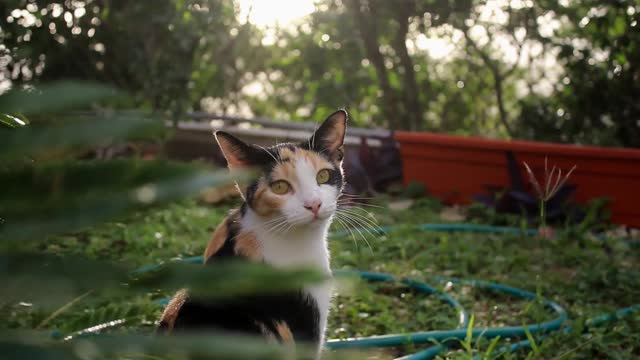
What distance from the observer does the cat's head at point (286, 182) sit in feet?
5.69

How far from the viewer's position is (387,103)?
570 cm

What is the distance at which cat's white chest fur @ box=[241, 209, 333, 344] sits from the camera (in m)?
1.68

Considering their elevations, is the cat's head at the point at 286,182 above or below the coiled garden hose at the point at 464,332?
above

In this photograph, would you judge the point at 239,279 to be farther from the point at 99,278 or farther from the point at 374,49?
the point at 374,49

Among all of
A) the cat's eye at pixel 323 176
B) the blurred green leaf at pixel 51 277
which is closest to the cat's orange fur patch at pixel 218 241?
the cat's eye at pixel 323 176

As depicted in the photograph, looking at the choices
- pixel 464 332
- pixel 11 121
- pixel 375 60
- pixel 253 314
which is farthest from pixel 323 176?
pixel 375 60

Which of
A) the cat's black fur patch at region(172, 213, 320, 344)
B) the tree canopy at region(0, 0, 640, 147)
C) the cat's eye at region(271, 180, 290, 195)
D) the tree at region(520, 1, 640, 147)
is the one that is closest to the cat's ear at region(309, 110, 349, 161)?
the cat's eye at region(271, 180, 290, 195)

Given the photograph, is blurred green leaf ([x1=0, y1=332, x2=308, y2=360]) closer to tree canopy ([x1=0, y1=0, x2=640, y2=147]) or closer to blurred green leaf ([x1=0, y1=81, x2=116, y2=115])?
blurred green leaf ([x1=0, y1=81, x2=116, y2=115])

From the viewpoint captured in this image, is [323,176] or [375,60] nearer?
[323,176]

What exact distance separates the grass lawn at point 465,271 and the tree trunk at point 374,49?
1649mm

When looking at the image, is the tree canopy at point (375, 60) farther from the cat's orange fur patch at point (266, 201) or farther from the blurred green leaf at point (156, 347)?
the blurred green leaf at point (156, 347)

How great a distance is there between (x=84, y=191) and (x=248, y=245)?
4.46 ft

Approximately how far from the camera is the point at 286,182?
1.77 m

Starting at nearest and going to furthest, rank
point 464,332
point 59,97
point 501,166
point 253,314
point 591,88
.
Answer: point 59,97 < point 253,314 < point 464,332 < point 501,166 < point 591,88
